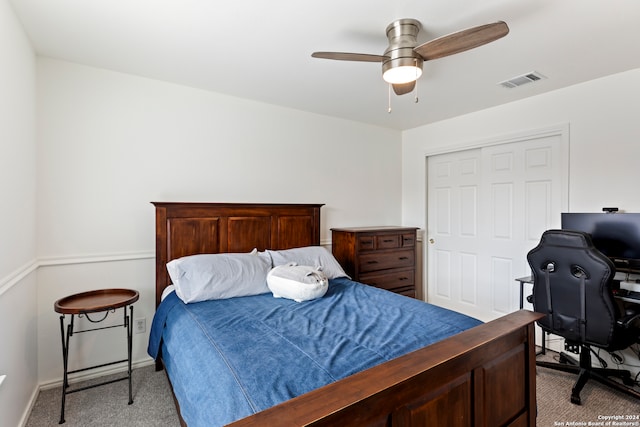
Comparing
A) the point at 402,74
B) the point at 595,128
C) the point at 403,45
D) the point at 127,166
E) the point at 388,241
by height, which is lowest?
the point at 388,241

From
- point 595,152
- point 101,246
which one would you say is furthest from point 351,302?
point 595,152

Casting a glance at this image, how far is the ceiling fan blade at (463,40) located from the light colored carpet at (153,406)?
2.29 metres

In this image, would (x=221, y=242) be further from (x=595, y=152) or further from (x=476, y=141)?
(x=595, y=152)

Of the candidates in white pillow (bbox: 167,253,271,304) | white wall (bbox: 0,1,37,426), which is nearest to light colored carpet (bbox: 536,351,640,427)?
white pillow (bbox: 167,253,271,304)

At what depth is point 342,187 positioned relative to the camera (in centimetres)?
389

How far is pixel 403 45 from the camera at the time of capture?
1.86 m

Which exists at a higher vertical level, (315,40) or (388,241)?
(315,40)

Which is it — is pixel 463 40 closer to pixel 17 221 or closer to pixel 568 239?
pixel 568 239

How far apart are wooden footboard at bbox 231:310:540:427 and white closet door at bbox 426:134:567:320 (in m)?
2.03

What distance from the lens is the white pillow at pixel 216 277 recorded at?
2242 mm

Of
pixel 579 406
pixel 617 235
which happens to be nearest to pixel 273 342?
pixel 579 406

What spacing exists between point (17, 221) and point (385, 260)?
314 cm

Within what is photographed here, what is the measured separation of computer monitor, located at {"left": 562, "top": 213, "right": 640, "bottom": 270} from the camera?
2.35 metres

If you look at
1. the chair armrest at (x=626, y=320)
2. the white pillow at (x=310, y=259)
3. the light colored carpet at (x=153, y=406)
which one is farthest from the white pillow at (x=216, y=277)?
the chair armrest at (x=626, y=320)
